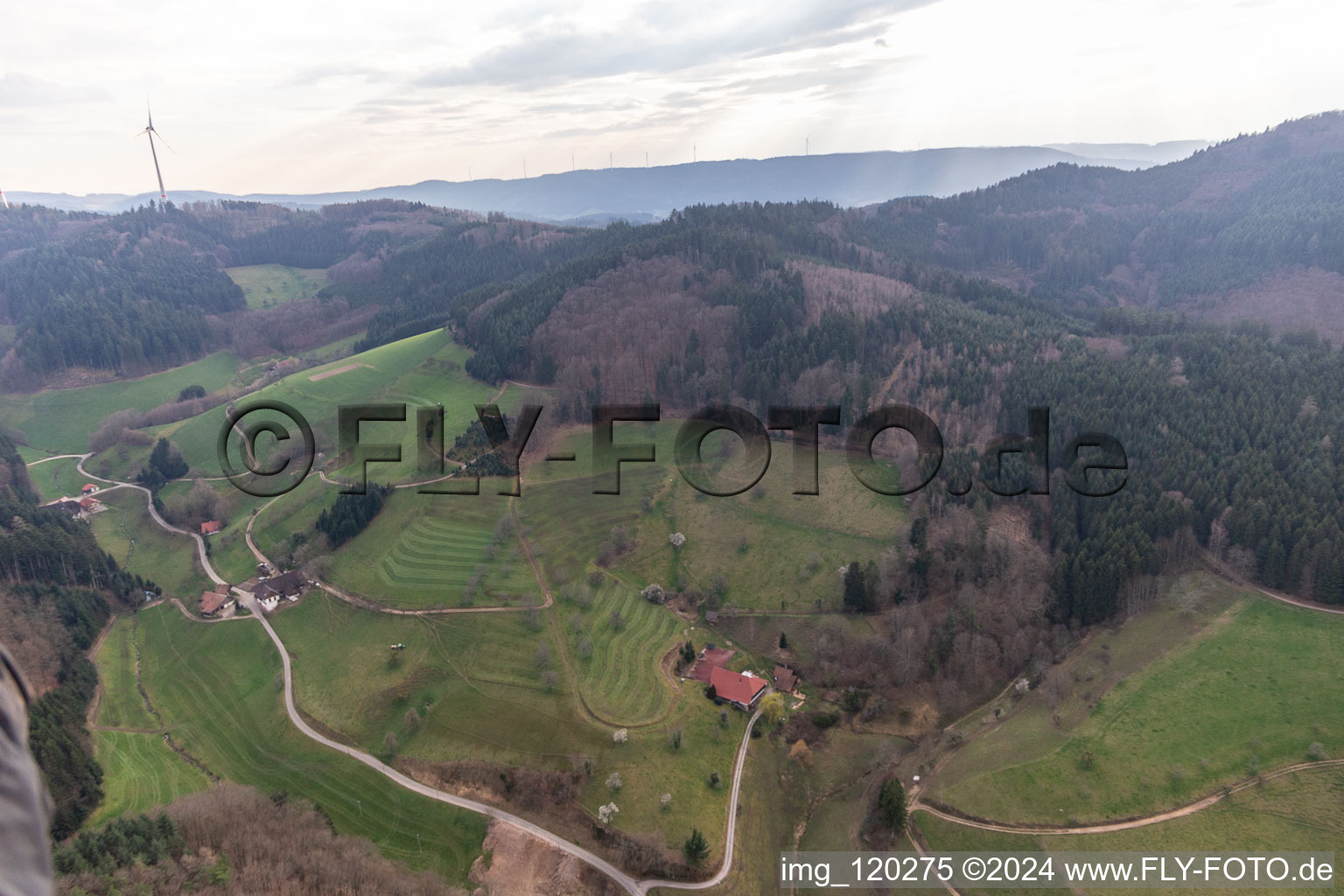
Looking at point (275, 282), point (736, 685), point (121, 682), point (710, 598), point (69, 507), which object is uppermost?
point (275, 282)

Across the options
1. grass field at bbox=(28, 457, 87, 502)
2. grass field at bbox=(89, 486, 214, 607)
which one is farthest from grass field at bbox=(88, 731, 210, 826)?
grass field at bbox=(28, 457, 87, 502)

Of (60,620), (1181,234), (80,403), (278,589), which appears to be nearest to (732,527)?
(278,589)

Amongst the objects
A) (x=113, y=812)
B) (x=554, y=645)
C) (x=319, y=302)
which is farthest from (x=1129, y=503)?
(x=319, y=302)

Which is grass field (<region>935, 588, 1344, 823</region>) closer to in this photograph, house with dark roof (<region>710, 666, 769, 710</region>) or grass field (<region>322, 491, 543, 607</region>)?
house with dark roof (<region>710, 666, 769, 710</region>)

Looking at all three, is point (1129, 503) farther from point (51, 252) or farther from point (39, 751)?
point (51, 252)

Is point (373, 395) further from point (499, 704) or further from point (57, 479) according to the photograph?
point (499, 704)
